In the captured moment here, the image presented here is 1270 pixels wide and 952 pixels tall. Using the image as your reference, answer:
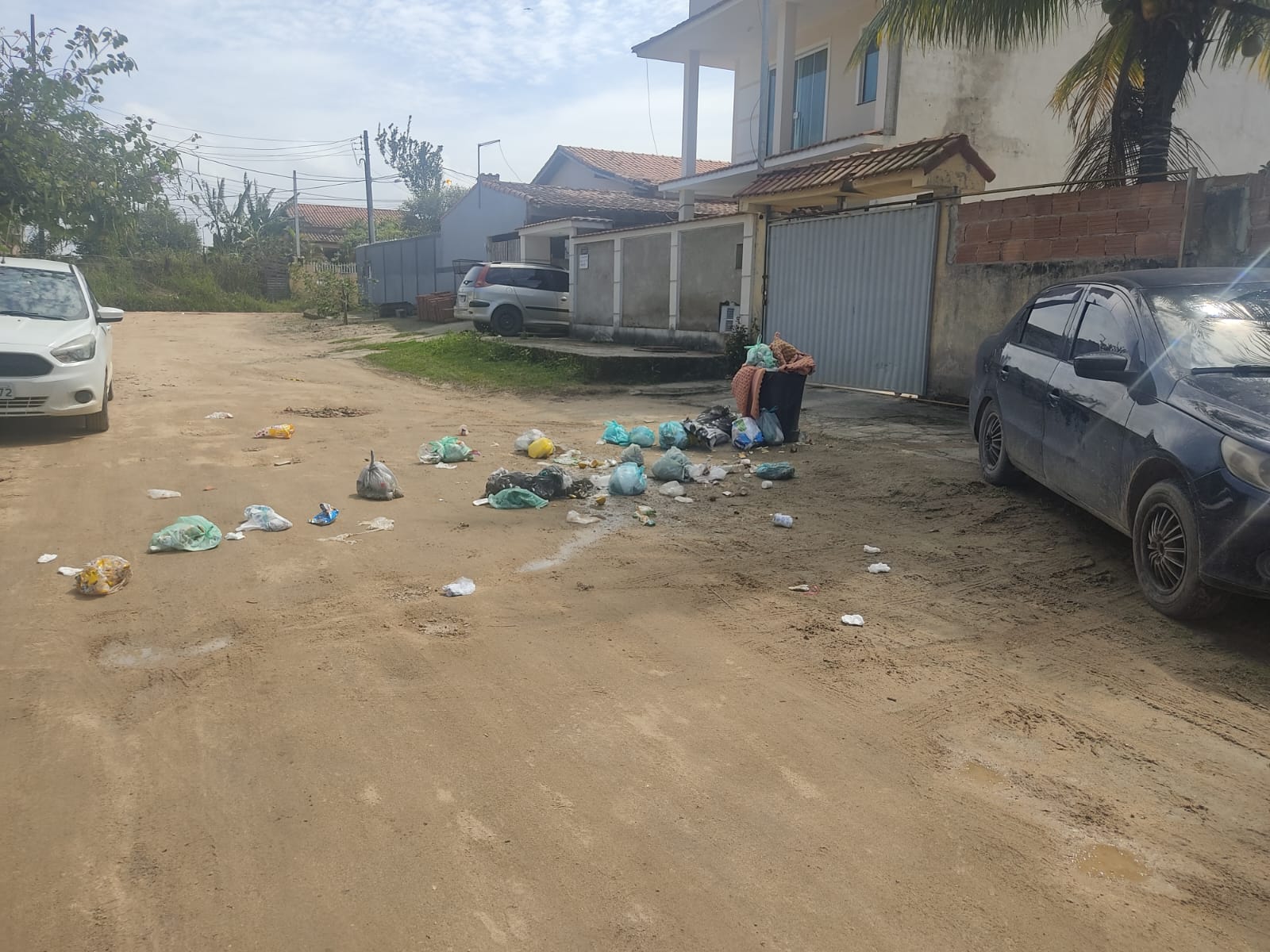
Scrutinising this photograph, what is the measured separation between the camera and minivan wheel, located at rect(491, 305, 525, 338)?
21.9 meters

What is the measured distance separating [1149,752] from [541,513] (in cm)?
416

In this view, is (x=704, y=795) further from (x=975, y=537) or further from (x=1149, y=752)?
(x=975, y=537)

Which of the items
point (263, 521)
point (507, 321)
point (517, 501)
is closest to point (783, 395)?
point (517, 501)

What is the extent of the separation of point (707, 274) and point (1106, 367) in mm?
12127

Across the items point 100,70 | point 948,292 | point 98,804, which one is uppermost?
point 100,70

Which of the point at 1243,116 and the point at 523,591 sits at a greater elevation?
the point at 1243,116

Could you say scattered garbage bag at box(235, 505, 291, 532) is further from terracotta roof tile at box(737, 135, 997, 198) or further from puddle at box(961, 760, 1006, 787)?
terracotta roof tile at box(737, 135, 997, 198)

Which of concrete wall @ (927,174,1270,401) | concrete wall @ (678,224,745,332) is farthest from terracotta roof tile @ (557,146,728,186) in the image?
concrete wall @ (927,174,1270,401)

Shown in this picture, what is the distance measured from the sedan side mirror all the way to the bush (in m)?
37.4

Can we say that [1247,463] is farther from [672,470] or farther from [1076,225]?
[1076,225]

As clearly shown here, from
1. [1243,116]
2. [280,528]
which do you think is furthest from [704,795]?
[1243,116]

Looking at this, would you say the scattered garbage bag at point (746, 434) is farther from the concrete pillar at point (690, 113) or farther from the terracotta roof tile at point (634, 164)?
the terracotta roof tile at point (634, 164)

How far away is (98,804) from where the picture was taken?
2832 mm

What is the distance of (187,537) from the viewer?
18.1 feet
